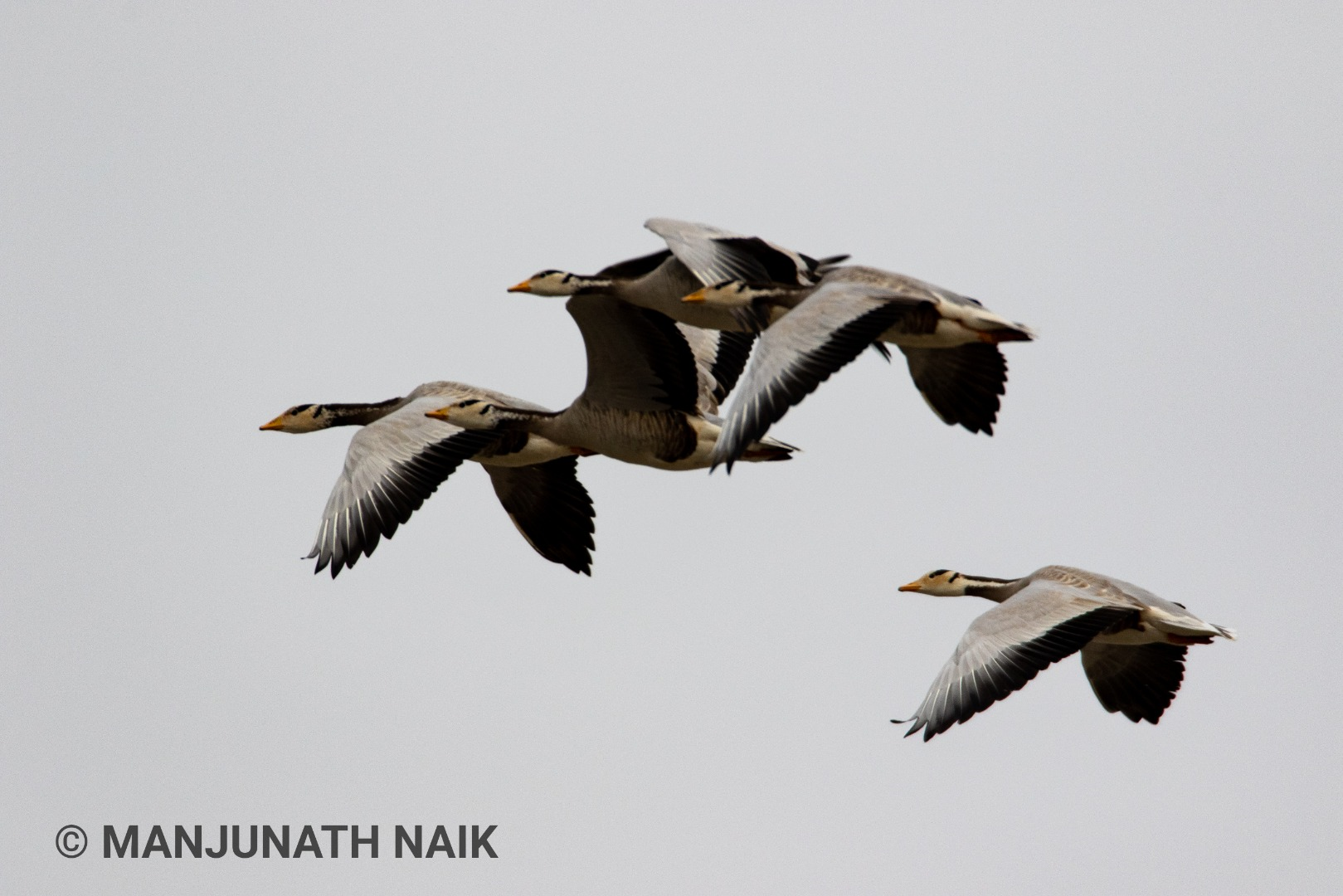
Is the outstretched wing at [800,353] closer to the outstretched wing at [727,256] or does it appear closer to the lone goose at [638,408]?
the outstretched wing at [727,256]

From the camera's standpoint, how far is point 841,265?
20.7 meters

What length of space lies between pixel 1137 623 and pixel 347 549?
681 cm

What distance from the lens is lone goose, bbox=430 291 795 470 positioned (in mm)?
21828

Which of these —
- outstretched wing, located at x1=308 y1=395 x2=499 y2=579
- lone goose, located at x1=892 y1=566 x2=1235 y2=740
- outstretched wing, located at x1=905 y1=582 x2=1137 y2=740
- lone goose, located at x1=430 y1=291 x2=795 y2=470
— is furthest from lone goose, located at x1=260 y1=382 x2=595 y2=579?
outstretched wing, located at x1=905 y1=582 x2=1137 y2=740

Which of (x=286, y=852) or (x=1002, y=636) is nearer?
(x=1002, y=636)

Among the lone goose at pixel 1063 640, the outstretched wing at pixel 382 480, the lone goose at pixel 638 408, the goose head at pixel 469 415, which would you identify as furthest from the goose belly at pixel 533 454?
the lone goose at pixel 1063 640

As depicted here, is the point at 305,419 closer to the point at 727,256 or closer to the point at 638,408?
the point at 638,408

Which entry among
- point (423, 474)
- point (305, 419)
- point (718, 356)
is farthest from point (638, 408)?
point (305, 419)

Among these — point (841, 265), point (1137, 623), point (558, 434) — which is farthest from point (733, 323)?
point (1137, 623)

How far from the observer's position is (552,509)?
24.5 meters

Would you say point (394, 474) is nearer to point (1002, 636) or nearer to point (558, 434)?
point (558, 434)

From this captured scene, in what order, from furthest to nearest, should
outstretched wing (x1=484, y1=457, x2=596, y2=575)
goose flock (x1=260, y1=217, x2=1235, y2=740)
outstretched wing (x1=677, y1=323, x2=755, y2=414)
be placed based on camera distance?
outstretched wing (x1=484, y1=457, x2=596, y2=575), outstretched wing (x1=677, y1=323, x2=755, y2=414), goose flock (x1=260, y1=217, x2=1235, y2=740)

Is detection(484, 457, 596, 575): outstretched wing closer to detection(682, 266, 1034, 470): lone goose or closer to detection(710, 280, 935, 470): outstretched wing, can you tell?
detection(682, 266, 1034, 470): lone goose

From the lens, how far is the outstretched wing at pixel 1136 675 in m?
22.5
